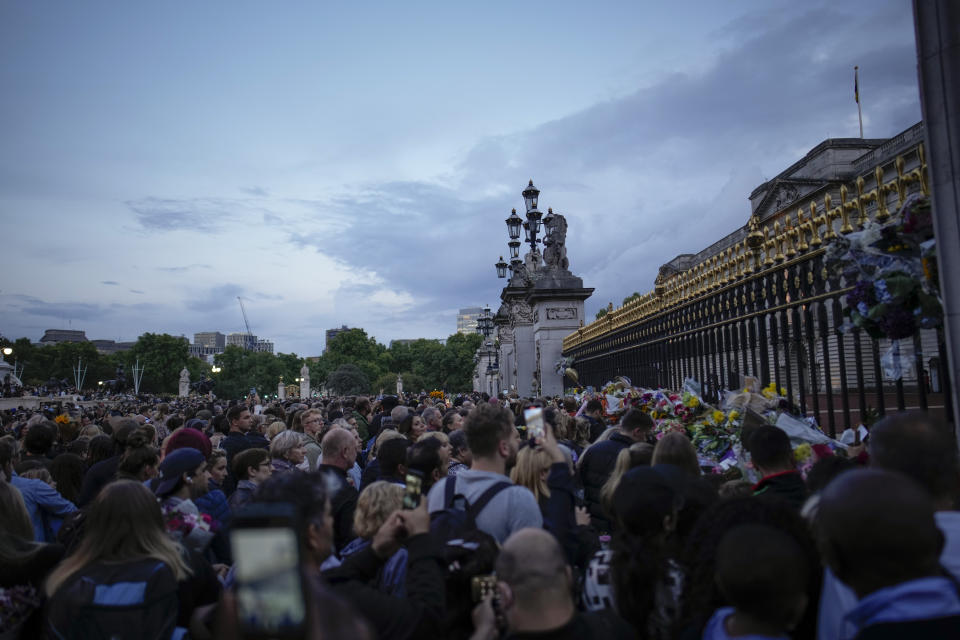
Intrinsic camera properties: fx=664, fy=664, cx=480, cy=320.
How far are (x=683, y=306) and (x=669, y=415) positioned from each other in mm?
2564

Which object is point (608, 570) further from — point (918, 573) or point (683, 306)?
point (683, 306)

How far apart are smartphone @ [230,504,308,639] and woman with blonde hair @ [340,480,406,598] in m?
2.08

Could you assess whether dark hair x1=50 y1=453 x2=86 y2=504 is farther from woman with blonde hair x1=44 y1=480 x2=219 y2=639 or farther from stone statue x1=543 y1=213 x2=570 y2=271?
stone statue x1=543 y1=213 x2=570 y2=271

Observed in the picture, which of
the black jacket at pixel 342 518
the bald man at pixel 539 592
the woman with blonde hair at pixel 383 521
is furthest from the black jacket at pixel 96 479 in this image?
the bald man at pixel 539 592

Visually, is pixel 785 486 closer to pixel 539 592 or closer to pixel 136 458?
pixel 539 592

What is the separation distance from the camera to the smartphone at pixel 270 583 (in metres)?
1.46

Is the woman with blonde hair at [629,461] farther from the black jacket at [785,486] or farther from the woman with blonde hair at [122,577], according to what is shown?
the woman with blonde hair at [122,577]

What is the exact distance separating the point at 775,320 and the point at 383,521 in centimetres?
520

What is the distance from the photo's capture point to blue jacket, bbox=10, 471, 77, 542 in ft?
18.0

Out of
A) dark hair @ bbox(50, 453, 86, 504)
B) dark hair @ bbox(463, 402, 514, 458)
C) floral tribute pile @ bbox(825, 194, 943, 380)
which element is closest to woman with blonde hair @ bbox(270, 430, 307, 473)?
dark hair @ bbox(50, 453, 86, 504)

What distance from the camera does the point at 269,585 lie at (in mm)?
1470

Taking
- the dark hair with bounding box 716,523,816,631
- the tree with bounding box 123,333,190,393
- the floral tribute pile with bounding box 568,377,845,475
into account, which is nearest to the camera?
the dark hair with bounding box 716,523,816,631

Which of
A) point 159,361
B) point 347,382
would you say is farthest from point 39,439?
point 159,361

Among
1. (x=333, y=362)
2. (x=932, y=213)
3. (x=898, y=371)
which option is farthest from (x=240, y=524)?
(x=333, y=362)
